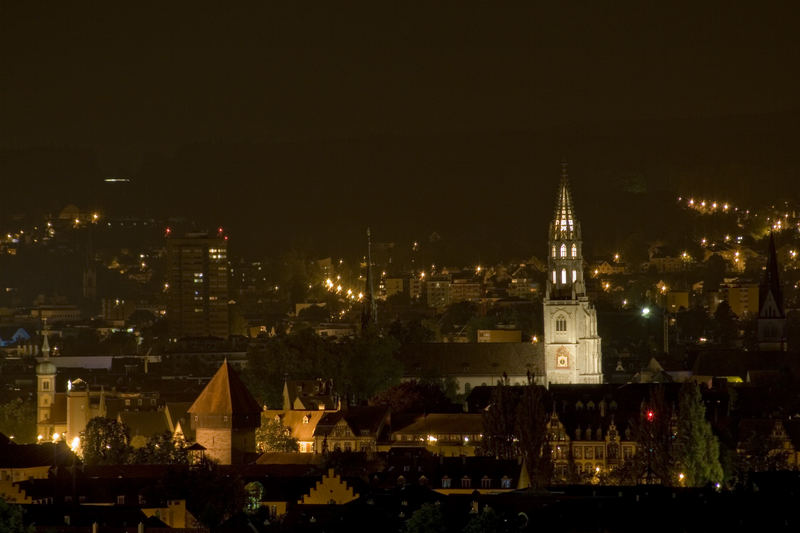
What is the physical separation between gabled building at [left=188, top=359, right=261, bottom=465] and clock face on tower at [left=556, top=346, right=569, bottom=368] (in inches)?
1408

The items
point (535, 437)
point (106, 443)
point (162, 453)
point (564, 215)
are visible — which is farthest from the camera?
point (564, 215)

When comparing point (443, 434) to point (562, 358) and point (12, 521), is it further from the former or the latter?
point (12, 521)

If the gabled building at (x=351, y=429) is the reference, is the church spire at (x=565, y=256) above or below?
above

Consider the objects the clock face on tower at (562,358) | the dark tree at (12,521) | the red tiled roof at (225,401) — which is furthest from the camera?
the clock face on tower at (562,358)

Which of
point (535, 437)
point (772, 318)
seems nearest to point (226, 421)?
point (535, 437)

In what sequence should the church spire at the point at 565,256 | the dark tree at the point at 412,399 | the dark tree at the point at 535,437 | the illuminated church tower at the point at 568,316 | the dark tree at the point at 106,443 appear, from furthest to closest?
1. the church spire at the point at 565,256
2. the illuminated church tower at the point at 568,316
3. the dark tree at the point at 412,399
4. the dark tree at the point at 106,443
5. the dark tree at the point at 535,437

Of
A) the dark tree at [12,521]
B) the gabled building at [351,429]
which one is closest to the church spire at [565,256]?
the gabled building at [351,429]

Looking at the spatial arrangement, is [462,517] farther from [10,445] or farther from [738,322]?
[738,322]

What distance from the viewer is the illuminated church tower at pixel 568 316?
13109 centimetres

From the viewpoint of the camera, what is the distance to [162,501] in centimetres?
7369

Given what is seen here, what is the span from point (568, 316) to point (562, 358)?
8.66ft

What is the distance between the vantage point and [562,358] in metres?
132

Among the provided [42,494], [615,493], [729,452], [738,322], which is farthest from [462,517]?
[738,322]

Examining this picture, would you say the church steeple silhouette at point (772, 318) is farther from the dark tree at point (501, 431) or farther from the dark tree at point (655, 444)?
the dark tree at point (655, 444)
